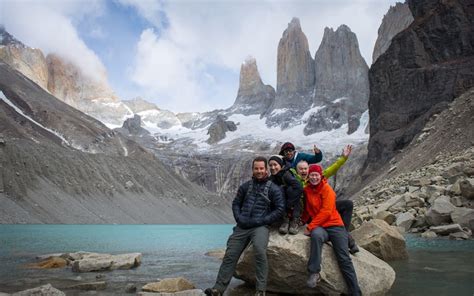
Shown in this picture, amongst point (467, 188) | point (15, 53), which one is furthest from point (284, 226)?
point (15, 53)

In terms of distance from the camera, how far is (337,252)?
26.4 feet

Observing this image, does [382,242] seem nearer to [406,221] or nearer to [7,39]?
[406,221]

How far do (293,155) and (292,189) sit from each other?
4.87 feet

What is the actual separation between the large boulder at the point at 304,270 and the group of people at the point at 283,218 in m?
0.17

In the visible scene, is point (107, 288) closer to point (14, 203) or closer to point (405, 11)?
point (14, 203)

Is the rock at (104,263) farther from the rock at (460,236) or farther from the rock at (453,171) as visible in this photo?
the rock at (453,171)

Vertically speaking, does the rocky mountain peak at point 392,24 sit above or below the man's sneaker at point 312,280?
above

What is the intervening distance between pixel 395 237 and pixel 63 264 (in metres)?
11.2

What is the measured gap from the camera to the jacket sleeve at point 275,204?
8.16 metres

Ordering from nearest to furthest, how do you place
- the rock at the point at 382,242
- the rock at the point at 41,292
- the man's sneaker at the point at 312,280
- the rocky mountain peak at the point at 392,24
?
the rock at the point at 41,292
the man's sneaker at the point at 312,280
the rock at the point at 382,242
the rocky mountain peak at the point at 392,24

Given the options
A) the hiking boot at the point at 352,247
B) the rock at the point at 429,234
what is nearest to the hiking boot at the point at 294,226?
the hiking boot at the point at 352,247

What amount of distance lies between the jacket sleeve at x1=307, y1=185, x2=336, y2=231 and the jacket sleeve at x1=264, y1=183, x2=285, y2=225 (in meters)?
0.68

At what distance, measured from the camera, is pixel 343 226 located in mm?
8320

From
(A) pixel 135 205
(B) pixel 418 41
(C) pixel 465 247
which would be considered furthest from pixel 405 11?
(C) pixel 465 247
